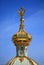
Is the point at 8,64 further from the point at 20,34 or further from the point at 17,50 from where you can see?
the point at 20,34

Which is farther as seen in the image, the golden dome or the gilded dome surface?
the golden dome

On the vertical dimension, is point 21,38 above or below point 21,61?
above

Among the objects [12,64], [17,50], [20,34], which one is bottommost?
[12,64]

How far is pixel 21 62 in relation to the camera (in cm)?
1758

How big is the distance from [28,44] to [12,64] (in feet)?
9.41

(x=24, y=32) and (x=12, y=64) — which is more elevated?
(x=24, y=32)

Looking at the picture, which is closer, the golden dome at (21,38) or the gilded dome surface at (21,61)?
the gilded dome surface at (21,61)

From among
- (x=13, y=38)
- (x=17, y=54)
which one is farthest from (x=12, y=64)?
(x=13, y=38)

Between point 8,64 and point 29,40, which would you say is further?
point 29,40

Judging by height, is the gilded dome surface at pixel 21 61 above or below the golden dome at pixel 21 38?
below

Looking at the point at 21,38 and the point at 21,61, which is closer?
the point at 21,61

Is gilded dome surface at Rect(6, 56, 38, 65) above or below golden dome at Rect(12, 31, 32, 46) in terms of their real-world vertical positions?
below

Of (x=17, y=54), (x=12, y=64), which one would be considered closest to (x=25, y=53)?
(x=17, y=54)

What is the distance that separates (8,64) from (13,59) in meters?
0.61
